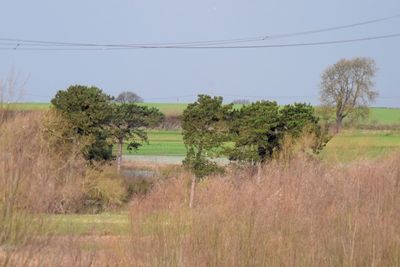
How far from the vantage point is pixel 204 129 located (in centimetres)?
3747

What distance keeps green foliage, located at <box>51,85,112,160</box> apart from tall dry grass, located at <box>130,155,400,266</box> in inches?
1181

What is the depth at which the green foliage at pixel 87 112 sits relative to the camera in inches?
1619

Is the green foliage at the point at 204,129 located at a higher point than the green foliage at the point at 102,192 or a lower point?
higher

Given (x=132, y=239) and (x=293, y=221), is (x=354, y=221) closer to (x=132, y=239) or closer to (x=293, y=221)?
(x=293, y=221)

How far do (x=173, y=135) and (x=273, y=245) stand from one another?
79.8 m

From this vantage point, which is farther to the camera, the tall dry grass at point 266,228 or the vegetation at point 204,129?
the vegetation at point 204,129

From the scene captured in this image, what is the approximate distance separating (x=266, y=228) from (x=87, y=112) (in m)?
33.1

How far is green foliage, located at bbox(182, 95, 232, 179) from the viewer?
1452 inches

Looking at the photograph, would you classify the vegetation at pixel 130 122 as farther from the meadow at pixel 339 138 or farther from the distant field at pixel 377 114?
the distant field at pixel 377 114

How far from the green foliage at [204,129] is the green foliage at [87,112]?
6.85 meters

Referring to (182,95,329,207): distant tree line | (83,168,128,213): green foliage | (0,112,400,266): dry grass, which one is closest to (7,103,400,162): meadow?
(182,95,329,207): distant tree line

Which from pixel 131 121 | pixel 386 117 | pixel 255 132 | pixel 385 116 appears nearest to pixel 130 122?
pixel 131 121

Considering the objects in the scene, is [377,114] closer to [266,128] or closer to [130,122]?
[130,122]

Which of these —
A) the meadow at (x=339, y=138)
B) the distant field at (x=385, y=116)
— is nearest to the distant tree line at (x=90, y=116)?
the meadow at (x=339, y=138)
